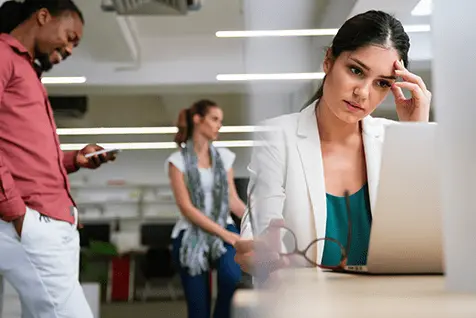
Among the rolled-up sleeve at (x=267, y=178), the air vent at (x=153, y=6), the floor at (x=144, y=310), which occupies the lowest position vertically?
the floor at (x=144, y=310)

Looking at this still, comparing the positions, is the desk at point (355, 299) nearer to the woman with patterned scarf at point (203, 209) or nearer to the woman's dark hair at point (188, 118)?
the woman with patterned scarf at point (203, 209)

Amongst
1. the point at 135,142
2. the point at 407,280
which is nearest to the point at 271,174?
the point at 407,280

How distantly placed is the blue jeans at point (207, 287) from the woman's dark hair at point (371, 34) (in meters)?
1.49

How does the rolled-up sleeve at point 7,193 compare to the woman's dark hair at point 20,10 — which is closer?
the rolled-up sleeve at point 7,193

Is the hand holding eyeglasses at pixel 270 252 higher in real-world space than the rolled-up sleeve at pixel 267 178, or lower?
lower

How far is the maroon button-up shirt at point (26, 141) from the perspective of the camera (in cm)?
121

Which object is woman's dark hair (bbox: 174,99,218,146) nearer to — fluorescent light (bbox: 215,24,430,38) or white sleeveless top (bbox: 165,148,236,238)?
white sleeveless top (bbox: 165,148,236,238)

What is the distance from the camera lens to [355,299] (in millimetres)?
242

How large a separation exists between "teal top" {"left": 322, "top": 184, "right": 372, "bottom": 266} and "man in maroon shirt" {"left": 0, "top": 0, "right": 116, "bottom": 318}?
35.1 inches

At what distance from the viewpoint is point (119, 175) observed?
26.2 ft

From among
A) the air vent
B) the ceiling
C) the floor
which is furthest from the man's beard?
the floor

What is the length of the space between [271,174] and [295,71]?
0.25 feet

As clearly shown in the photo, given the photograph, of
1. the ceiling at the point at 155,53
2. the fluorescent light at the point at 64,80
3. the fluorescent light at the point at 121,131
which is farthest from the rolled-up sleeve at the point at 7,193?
the fluorescent light at the point at 121,131

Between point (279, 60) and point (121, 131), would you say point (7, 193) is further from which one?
point (121, 131)
